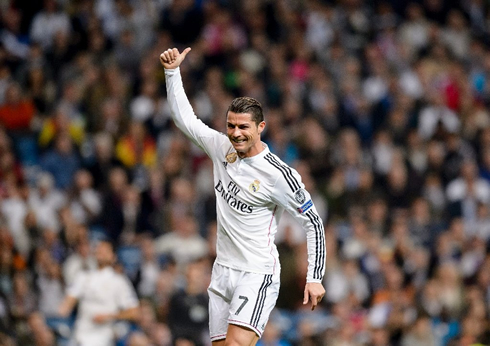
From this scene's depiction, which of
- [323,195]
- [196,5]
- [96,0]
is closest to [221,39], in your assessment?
[196,5]

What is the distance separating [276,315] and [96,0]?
7.05 meters

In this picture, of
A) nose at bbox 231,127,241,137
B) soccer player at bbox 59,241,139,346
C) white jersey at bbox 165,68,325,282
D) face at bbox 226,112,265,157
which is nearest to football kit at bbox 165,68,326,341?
white jersey at bbox 165,68,325,282

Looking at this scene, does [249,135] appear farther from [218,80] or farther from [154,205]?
[218,80]

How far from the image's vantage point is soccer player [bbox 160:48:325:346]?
6410 mm

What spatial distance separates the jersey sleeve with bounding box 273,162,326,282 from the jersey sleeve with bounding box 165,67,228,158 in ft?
1.82

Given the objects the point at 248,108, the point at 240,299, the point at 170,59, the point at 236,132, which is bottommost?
the point at 240,299

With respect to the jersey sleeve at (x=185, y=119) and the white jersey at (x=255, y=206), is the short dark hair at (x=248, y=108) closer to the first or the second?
the white jersey at (x=255, y=206)

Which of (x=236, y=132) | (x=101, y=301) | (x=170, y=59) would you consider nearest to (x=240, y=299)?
(x=236, y=132)

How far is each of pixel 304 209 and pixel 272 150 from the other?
25.6ft

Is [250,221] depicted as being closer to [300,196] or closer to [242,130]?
[300,196]

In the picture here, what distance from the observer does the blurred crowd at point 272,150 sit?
470 inches

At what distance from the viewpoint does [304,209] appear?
6473 millimetres

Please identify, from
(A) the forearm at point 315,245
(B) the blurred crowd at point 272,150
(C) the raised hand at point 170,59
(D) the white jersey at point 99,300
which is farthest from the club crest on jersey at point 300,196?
(D) the white jersey at point 99,300

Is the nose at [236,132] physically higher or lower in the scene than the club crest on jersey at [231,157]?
higher
